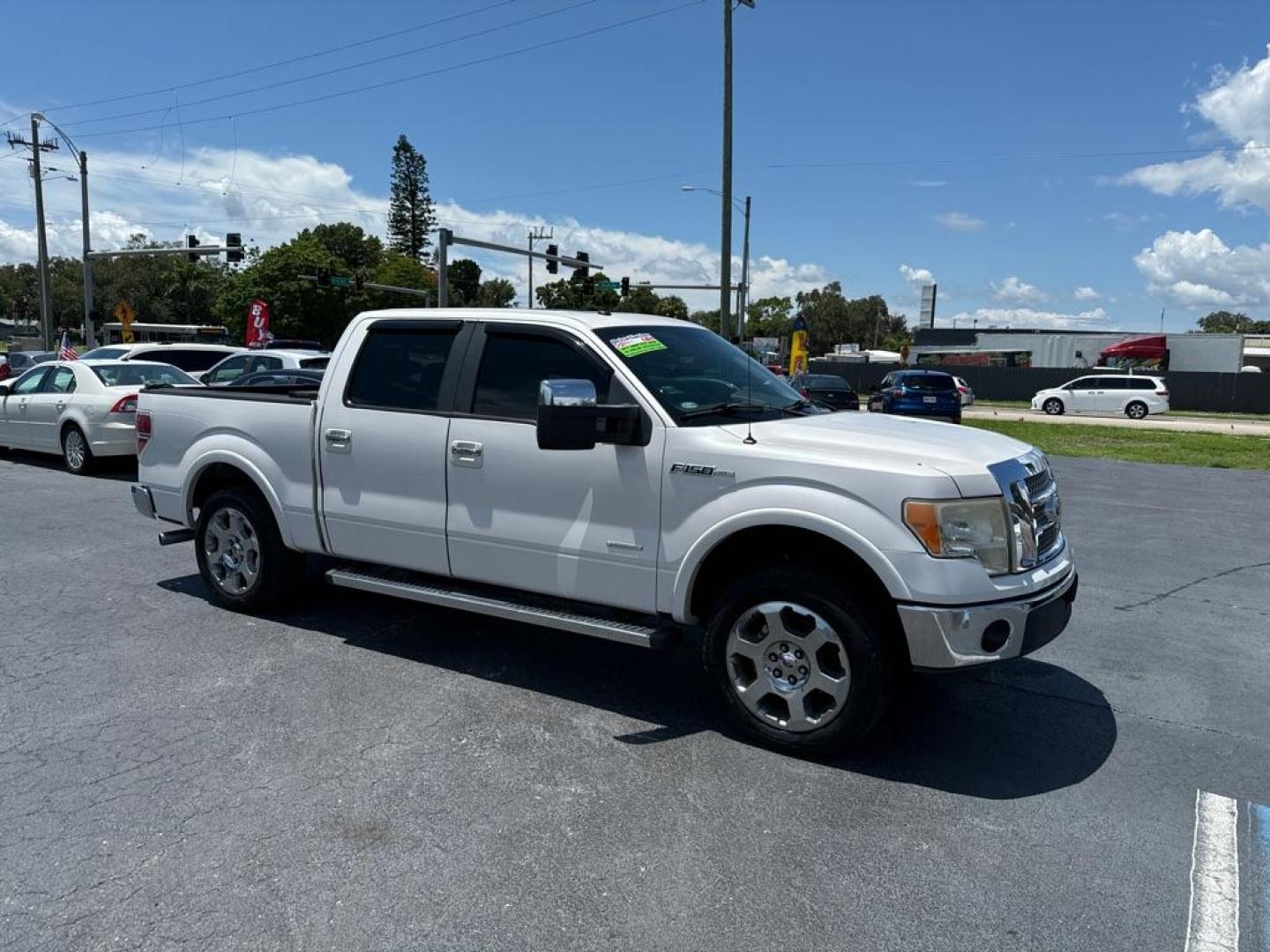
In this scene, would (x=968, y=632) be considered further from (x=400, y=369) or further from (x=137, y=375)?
(x=137, y=375)

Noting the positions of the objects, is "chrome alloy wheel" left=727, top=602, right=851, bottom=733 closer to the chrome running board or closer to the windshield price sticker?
the chrome running board

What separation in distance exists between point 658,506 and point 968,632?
1.46 m

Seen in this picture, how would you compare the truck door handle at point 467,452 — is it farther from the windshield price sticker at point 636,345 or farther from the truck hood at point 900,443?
the truck hood at point 900,443

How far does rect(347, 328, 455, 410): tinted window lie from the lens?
17.2 ft

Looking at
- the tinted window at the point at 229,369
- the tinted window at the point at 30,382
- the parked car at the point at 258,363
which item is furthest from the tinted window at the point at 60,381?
the tinted window at the point at 229,369

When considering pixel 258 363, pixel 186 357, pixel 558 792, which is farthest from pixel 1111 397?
pixel 558 792

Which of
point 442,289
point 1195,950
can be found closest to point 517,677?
point 1195,950

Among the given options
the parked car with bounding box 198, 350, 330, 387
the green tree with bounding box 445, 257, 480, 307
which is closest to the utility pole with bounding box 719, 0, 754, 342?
the parked car with bounding box 198, 350, 330, 387

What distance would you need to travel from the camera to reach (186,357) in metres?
17.0

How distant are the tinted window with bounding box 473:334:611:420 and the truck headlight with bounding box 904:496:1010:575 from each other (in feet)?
5.62

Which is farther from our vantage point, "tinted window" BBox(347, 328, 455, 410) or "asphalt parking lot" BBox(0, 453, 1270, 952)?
"tinted window" BBox(347, 328, 455, 410)

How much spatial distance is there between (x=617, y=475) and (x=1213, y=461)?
52.6ft

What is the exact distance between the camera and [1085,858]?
3354 millimetres

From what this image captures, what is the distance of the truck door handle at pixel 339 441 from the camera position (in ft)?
17.6
